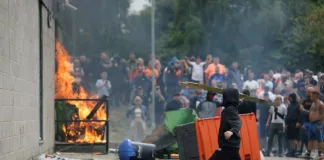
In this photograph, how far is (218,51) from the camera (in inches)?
1394

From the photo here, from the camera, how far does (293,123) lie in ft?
64.2

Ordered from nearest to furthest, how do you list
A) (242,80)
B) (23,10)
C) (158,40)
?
(23,10) → (242,80) → (158,40)

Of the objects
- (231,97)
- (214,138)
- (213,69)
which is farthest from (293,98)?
(231,97)

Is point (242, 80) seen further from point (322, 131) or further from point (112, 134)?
point (322, 131)

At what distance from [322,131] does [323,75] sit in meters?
3.07

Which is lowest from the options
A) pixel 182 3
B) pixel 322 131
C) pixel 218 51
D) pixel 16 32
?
pixel 322 131

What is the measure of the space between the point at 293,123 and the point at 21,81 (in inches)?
417

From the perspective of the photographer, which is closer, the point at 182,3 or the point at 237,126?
the point at 237,126

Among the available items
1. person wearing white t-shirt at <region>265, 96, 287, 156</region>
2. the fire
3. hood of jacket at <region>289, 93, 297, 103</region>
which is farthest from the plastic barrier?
hood of jacket at <region>289, 93, 297, 103</region>

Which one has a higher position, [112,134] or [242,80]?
[242,80]

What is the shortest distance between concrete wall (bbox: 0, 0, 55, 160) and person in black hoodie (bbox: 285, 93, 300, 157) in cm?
778

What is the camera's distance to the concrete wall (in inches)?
365

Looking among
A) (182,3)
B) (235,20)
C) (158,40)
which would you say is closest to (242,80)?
(235,20)

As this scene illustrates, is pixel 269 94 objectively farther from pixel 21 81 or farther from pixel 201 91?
pixel 21 81
